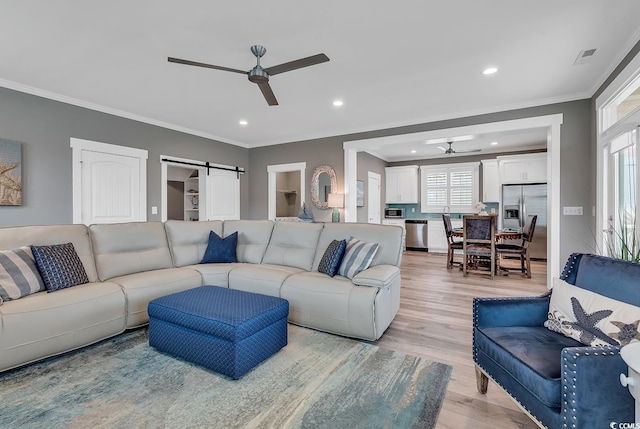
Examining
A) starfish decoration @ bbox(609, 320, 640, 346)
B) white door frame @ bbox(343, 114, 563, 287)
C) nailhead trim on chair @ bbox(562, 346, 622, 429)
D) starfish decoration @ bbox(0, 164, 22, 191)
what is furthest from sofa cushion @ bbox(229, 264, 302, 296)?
white door frame @ bbox(343, 114, 563, 287)

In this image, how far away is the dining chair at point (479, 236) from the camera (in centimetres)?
499

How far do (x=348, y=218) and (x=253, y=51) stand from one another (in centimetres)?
364

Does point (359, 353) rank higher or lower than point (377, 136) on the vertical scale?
lower

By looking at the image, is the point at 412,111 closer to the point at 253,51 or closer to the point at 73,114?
the point at 253,51

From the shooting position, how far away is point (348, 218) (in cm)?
585

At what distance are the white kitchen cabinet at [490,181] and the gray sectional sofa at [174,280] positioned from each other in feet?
18.0

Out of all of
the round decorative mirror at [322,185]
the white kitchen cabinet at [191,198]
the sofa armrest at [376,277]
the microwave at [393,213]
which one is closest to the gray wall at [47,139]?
the white kitchen cabinet at [191,198]

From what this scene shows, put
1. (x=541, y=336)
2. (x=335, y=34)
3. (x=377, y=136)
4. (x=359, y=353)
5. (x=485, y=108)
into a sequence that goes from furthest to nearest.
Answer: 1. (x=377, y=136)
2. (x=485, y=108)
3. (x=335, y=34)
4. (x=359, y=353)
5. (x=541, y=336)

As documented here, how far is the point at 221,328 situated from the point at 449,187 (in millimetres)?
7414

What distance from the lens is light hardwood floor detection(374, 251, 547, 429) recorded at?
167 cm

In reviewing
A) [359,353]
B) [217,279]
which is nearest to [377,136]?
[217,279]

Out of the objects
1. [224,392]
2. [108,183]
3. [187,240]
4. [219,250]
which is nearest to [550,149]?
[219,250]

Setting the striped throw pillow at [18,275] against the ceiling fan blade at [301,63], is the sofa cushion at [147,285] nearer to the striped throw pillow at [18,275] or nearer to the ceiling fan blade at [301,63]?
the striped throw pillow at [18,275]

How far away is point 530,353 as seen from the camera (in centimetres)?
143
